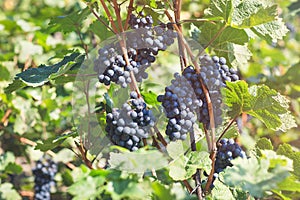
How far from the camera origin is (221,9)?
1211 millimetres

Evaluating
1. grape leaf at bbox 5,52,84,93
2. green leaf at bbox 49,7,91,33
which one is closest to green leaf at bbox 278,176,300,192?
grape leaf at bbox 5,52,84,93

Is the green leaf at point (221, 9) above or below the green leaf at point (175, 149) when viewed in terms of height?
above

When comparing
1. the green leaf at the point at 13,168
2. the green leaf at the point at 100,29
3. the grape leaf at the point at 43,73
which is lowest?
the green leaf at the point at 13,168

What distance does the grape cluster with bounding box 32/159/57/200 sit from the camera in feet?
6.25

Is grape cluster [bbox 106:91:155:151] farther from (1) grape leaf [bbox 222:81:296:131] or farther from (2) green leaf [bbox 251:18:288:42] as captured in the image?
(2) green leaf [bbox 251:18:288:42]

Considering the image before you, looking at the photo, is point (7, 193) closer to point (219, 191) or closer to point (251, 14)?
point (219, 191)

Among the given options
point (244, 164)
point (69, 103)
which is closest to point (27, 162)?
point (69, 103)

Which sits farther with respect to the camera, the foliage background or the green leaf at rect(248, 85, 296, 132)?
the foliage background

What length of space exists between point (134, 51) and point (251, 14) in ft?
0.89

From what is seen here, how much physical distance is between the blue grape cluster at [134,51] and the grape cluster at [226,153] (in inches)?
10.0

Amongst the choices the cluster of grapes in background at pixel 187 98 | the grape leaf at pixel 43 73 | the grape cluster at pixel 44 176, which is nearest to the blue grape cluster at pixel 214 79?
the cluster of grapes in background at pixel 187 98

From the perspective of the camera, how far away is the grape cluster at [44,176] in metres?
1.90

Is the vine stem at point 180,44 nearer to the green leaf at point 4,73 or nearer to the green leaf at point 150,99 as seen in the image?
the green leaf at point 150,99

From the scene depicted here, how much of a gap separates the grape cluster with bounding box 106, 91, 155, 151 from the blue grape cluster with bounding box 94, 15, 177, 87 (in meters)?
0.06
